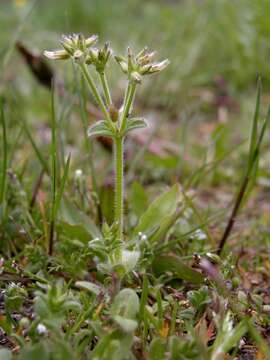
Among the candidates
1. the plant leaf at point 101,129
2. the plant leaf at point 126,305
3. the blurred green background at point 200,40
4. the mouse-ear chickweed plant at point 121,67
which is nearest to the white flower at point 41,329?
the plant leaf at point 126,305

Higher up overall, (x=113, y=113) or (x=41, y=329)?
(x=113, y=113)

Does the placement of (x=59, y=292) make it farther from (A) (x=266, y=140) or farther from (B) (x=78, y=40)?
(A) (x=266, y=140)

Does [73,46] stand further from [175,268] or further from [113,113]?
[175,268]

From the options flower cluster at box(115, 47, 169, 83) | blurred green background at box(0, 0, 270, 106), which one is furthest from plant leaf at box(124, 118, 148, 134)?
blurred green background at box(0, 0, 270, 106)

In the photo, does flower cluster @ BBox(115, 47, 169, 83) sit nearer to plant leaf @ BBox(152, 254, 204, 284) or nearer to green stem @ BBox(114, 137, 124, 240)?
green stem @ BBox(114, 137, 124, 240)

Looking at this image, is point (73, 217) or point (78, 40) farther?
point (73, 217)

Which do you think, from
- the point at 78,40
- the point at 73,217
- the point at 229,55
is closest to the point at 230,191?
the point at 73,217

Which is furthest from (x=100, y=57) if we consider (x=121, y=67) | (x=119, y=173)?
(x=119, y=173)

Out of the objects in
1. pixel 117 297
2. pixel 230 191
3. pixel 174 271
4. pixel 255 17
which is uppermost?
pixel 255 17

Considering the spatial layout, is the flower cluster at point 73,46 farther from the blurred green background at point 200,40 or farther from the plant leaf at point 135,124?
the blurred green background at point 200,40
